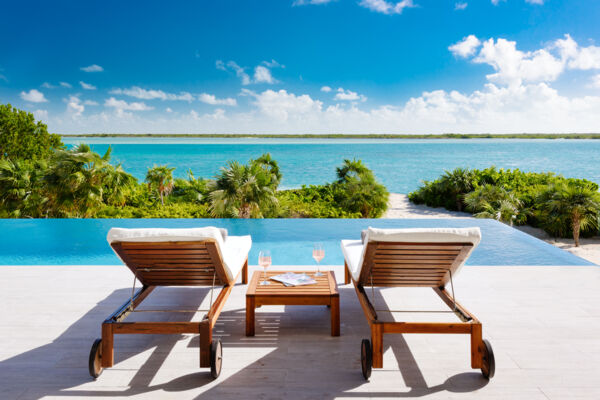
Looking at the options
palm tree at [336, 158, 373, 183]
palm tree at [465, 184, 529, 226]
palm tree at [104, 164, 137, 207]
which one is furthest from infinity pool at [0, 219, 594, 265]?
palm tree at [336, 158, 373, 183]

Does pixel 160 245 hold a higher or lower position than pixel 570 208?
higher

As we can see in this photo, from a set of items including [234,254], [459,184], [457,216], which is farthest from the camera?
[459,184]

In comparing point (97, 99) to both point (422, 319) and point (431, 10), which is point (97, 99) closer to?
point (431, 10)

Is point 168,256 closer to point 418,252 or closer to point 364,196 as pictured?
point 418,252

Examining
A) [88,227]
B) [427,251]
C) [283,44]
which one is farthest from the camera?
[283,44]

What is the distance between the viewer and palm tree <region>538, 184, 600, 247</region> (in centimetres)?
1061

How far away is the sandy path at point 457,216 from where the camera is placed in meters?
10.5

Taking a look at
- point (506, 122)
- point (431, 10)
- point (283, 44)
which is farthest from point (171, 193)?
point (506, 122)

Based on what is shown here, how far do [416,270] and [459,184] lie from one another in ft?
58.7

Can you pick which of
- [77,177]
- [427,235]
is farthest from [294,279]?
[77,177]

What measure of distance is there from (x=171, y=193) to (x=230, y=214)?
12.1m

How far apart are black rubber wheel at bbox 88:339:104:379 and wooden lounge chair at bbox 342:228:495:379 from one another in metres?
1.49

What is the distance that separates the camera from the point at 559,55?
132 ft

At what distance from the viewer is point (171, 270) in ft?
9.32
